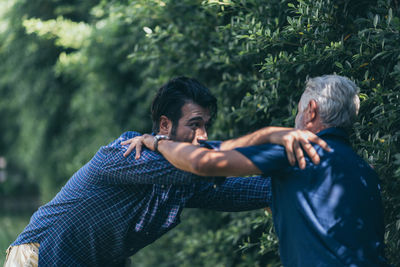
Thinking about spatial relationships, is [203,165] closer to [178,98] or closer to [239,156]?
[239,156]

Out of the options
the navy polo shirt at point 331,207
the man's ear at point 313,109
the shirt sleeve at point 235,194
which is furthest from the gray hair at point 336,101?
the shirt sleeve at point 235,194

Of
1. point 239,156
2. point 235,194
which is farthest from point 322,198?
point 235,194

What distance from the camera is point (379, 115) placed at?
9.14 feet

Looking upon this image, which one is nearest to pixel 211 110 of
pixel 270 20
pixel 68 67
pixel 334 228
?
pixel 270 20

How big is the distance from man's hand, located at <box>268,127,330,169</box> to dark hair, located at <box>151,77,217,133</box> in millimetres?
926

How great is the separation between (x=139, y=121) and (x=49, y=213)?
438cm

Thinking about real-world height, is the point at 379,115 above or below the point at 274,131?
below

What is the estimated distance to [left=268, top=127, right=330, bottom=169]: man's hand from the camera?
210 centimetres

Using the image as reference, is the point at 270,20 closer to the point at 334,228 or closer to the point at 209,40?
the point at 209,40

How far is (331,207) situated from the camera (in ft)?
6.88

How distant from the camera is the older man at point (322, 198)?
2088 millimetres

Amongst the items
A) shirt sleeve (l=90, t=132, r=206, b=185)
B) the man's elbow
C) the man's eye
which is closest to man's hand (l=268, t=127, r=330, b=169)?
the man's elbow

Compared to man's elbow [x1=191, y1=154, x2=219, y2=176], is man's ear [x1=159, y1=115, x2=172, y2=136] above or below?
below

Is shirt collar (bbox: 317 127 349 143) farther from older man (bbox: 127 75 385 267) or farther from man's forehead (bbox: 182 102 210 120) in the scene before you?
man's forehead (bbox: 182 102 210 120)
